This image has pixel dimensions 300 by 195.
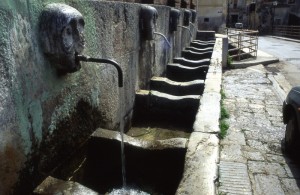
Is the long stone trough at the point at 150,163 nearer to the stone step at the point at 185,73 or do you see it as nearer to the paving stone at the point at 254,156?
the paving stone at the point at 254,156

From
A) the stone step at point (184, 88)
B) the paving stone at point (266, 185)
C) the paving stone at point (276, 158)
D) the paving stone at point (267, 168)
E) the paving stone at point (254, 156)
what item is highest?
the stone step at point (184, 88)

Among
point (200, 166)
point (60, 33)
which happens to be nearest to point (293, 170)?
point (200, 166)

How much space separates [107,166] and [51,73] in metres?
1.35

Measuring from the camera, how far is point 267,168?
3740 millimetres

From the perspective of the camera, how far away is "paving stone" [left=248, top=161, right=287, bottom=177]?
3.63 metres

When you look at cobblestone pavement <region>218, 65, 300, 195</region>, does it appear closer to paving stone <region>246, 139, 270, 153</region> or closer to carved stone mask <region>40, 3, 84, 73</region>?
paving stone <region>246, 139, 270, 153</region>

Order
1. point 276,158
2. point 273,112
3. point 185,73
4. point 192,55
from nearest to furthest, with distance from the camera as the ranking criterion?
point 276,158 → point 273,112 → point 185,73 → point 192,55

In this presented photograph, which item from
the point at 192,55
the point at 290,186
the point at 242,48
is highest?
the point at 242,48

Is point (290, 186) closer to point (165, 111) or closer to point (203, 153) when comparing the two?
point (203, 153)

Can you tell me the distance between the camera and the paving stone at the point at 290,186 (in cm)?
327

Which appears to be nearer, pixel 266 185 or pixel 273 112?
pixel 266 185

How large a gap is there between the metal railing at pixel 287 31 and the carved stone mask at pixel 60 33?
2842cm

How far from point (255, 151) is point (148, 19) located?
8.70ft

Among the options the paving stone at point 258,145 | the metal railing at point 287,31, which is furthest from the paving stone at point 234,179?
the metal railing at point 287,31
